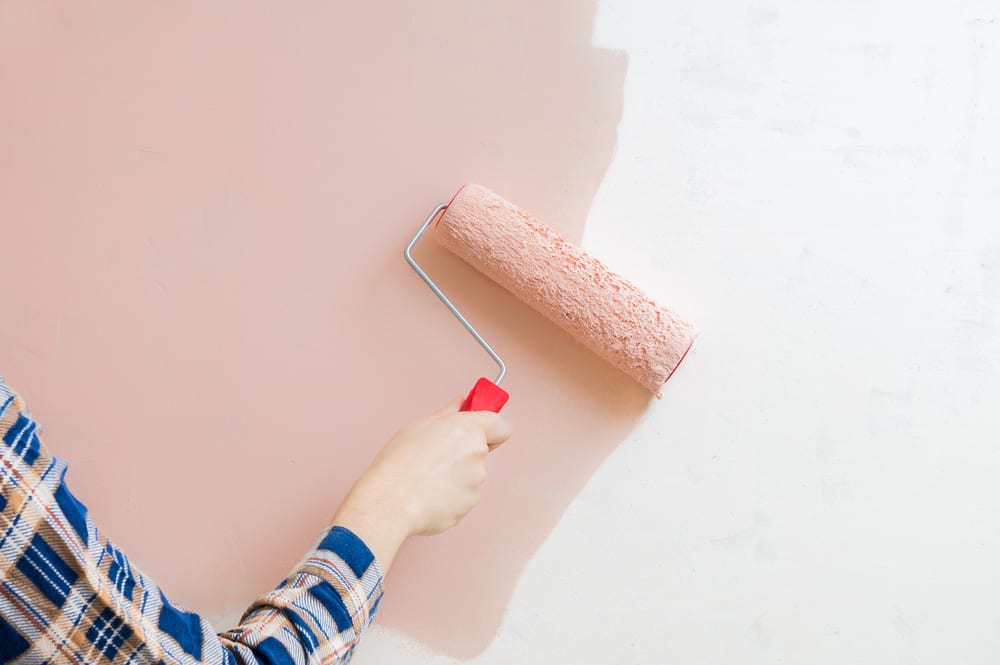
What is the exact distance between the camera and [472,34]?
115 centimetres

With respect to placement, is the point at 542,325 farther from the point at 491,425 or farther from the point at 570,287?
the point at 491,425

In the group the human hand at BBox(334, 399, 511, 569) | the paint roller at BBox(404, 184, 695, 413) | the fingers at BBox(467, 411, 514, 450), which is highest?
the paint roller at BBox(404, 184, 695, 413)

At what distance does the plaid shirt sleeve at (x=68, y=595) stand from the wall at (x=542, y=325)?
460 millimetres

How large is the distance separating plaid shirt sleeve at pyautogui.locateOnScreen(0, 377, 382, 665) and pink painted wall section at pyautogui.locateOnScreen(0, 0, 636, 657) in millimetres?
440

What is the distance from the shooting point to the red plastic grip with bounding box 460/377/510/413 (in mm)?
967

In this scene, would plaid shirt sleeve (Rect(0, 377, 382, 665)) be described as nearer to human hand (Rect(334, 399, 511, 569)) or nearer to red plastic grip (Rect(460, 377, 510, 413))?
human hand (Rect(334, 399, 511, 569))

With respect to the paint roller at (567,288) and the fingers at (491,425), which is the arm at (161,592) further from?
the paint roller at (567,288)

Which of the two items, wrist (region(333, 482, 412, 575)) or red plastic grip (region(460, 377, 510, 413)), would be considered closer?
wrist (region(333, 482, 412, 575))

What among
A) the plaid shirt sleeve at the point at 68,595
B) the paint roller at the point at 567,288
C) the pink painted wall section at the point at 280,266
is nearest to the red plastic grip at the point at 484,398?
the paint roller at the point at 567,288

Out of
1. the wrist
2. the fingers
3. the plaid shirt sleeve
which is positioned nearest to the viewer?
the plaid shirt sleeve

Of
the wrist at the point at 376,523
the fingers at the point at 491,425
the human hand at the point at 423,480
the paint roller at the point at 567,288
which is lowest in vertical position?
the wrist at the point at 376,523

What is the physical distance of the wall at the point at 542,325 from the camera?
1077mm

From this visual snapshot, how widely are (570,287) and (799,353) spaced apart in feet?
1.21

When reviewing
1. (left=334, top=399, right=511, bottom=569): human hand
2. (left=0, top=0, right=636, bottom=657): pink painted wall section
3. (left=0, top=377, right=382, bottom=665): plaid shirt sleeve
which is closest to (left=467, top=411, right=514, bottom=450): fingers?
(left=334, top=399, right=511, bottom=569): human hand
